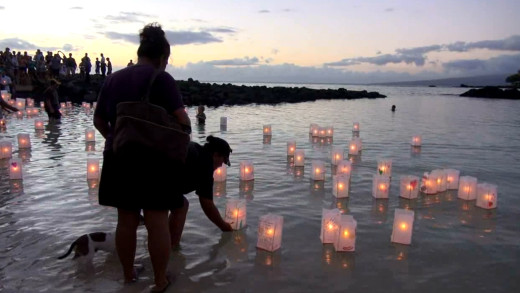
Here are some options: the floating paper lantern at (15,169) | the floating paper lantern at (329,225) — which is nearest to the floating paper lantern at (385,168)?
the floating paper lantern at (329,225)

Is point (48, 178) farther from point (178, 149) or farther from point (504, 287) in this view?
point (504, 287)

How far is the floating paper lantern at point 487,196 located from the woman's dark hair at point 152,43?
17.1ft

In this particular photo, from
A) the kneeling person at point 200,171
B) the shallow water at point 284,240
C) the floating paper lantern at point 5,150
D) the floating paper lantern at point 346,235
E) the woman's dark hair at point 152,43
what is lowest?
the shallow water at point 284,240

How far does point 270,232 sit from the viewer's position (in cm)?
462

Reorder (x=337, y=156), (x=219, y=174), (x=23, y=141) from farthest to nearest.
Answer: (x=23, y=141)
(x=337, y=156)
(x=219, y=174)

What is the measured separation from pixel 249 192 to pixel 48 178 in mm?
3536

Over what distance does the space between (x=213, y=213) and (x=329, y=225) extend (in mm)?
1301

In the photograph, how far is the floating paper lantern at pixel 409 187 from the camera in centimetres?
677

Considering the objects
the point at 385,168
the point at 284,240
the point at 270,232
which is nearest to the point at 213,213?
the point at 270,232

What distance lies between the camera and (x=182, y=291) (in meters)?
3.76

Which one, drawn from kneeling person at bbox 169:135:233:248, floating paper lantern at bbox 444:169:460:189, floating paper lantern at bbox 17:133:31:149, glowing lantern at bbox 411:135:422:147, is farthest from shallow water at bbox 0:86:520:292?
glowing lantern at bbox 411:135:422:147

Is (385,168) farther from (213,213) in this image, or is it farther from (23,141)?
(23,141)

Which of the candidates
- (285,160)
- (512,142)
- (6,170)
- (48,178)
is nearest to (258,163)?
(285,160)

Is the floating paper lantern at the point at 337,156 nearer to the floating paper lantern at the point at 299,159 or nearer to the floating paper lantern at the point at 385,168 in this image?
the floating paper lantern at the point at 299,159
